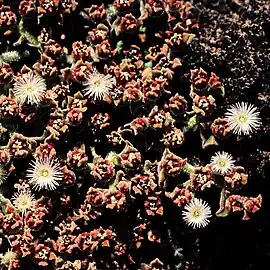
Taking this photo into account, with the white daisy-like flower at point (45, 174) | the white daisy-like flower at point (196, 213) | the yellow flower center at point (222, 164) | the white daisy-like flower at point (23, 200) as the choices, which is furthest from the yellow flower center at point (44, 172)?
the yellow flower center at point (222, 164)

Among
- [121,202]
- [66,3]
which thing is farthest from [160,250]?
[66,3]

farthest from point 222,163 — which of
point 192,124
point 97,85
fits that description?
point 97,85

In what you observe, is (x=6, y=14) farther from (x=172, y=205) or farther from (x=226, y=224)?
(x=226, y=224)

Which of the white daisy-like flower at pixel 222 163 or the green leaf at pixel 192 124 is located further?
the green leaf at pixel 192 124

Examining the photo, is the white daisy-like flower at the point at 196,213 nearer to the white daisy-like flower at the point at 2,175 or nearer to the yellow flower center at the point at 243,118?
the yellow flower center at the point at 243,118

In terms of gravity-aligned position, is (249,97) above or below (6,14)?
below
